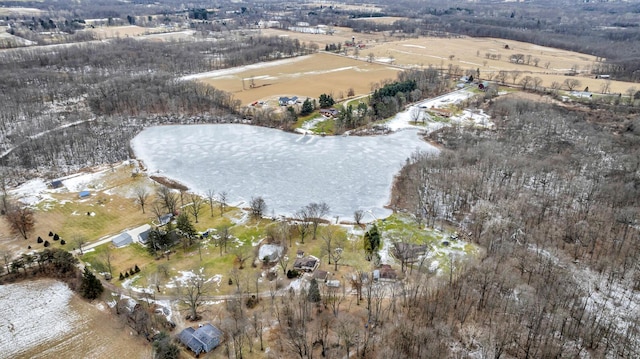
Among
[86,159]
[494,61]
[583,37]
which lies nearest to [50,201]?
[86,159]

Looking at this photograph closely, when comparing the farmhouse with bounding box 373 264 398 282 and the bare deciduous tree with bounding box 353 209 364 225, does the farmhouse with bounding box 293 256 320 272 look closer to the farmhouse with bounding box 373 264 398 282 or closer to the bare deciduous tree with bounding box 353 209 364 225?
the farmhouse with bounding box 373 264 398 282

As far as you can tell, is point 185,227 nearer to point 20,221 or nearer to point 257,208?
point 257,208

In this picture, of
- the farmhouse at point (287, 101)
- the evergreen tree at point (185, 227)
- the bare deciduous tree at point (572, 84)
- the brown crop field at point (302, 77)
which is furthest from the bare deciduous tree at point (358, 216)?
the bare deciduous tree at point (572, 84)

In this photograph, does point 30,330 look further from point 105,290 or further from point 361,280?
point 361,280

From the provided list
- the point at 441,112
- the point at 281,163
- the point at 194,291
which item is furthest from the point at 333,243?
the point at 441,112

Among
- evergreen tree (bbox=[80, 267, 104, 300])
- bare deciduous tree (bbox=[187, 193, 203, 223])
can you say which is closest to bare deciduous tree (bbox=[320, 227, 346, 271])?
bare deciduous tree (bbox=[187, 193, 203, 223])

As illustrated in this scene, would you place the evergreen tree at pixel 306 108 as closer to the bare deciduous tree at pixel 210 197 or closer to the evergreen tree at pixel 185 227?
the bare deciduous tree at pixel 210 197
